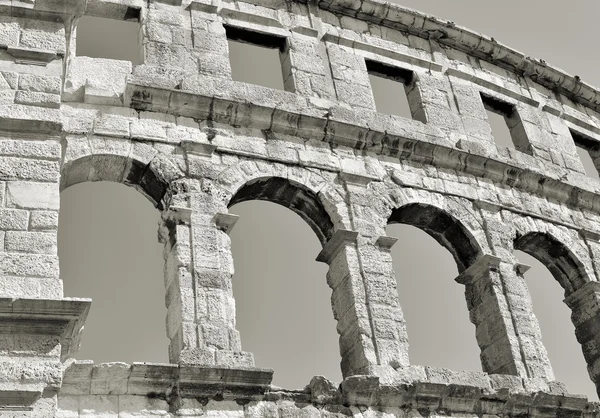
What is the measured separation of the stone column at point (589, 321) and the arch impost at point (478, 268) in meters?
1.66

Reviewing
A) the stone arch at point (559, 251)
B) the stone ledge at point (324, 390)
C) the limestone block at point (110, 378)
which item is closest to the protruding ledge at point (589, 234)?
the stone arch at point (559, 251)

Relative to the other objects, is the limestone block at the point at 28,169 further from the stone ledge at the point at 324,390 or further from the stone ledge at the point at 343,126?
the stone ledge at the point at 343,126

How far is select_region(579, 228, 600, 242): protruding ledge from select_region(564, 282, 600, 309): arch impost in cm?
97

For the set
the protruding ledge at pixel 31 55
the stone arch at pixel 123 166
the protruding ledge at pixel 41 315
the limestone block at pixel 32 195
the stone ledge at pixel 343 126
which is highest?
the stone ledge at pixel 343 126

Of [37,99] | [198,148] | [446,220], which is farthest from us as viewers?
[446,220]

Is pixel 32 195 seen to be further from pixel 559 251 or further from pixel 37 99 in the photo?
pixel 559 251

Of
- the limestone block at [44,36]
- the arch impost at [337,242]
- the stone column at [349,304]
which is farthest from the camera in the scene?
the arch impost at [337,242]

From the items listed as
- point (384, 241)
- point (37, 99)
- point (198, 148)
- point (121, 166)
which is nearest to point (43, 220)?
point (37, 99)

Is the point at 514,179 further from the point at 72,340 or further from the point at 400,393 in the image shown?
the point at 72,340

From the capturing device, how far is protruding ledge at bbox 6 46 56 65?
26.8ft

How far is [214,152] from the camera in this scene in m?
9.84

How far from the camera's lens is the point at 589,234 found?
481 inches

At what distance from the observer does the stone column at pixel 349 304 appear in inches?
352

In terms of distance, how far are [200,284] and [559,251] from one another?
5642 millimetres
